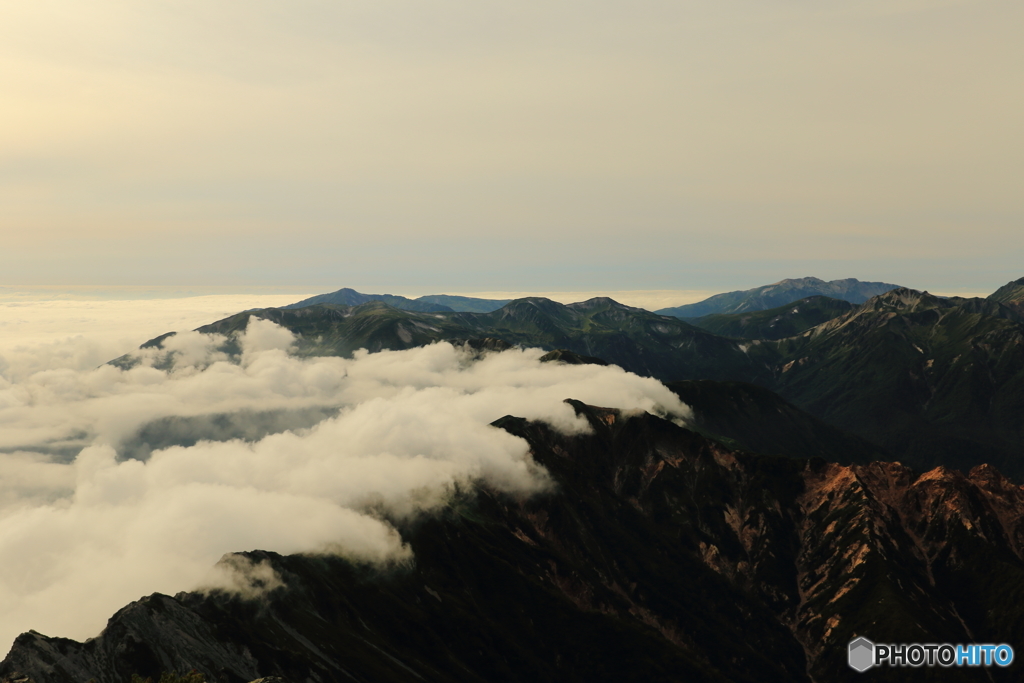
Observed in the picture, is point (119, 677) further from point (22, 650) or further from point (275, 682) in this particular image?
point (275, 682)

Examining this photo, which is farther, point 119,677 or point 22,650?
point 119,677

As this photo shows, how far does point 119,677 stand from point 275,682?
74600 mm

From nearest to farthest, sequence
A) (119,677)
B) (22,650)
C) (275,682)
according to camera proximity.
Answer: (275,682), (22,650), (119,677)

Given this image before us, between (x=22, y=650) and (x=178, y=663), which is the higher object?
(x=22, y=650)

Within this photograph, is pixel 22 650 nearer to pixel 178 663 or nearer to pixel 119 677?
pixel 119 677

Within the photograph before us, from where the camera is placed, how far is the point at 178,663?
198125 mm

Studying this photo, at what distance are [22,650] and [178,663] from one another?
1702 inches

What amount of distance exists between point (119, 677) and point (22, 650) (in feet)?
93.3

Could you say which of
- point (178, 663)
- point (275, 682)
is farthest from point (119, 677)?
point (275, 682)

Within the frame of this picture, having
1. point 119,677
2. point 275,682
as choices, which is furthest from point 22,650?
point 275,682

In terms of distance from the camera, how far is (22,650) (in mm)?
168500

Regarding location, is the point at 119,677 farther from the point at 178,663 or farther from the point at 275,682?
the point at 275,682

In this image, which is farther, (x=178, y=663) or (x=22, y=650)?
(x=178, y=663)

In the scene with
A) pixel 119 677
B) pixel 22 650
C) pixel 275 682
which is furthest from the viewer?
pixel 119 677
